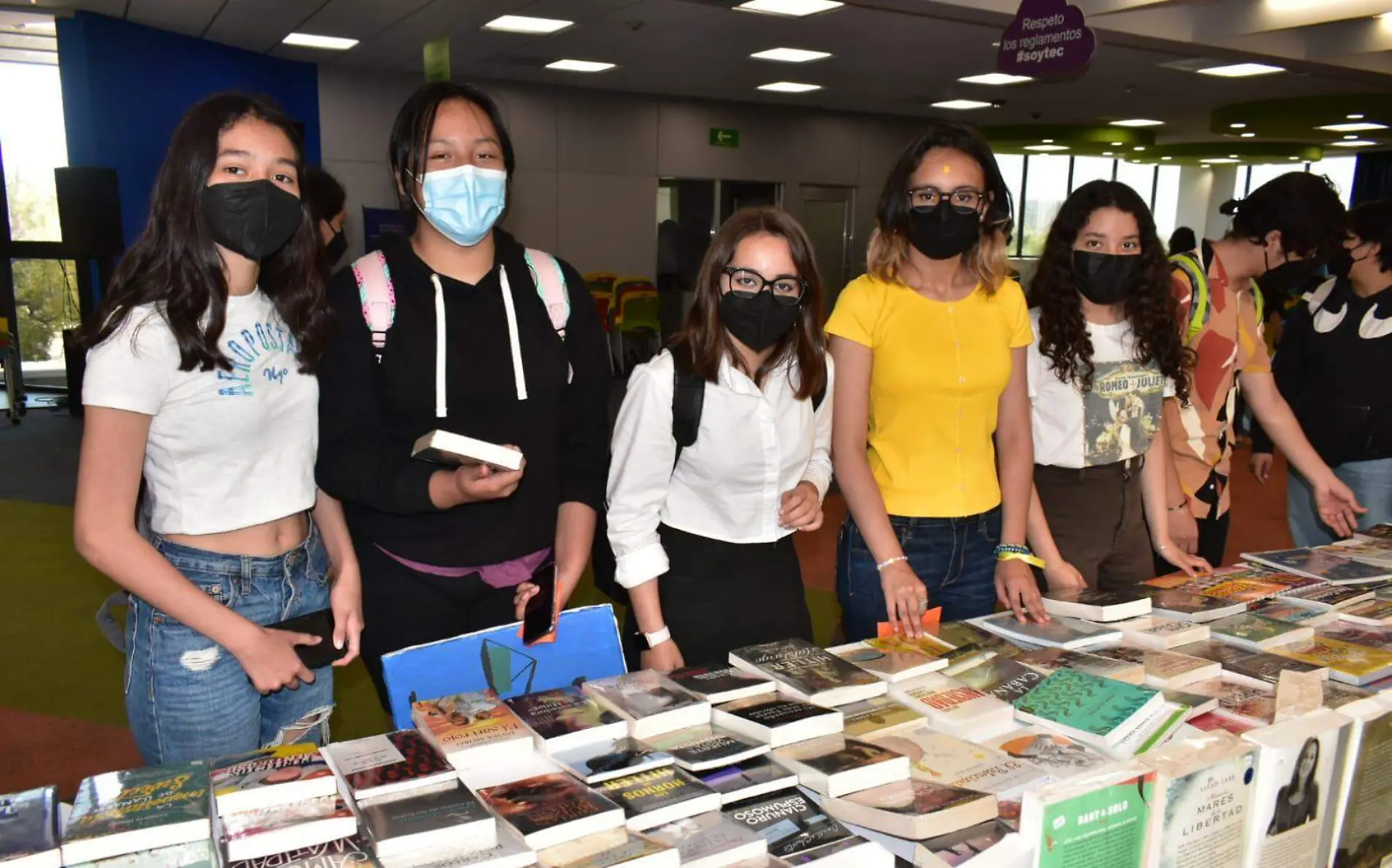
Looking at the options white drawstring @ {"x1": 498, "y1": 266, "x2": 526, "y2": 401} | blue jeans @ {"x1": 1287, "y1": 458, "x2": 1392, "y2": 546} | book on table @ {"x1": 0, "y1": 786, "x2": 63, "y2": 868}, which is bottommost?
blue jeans @ {"x1": 1287, "y1": 458, "x2": 1392, "y2": 546}

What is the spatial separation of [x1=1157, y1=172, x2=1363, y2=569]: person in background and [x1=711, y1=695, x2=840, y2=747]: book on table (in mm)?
1735

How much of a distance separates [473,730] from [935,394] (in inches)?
47.7

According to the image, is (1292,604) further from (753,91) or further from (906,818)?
(753,91)

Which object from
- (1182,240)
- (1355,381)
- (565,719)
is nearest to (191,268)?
(565,719)

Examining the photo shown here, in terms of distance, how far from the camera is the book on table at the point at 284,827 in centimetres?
107

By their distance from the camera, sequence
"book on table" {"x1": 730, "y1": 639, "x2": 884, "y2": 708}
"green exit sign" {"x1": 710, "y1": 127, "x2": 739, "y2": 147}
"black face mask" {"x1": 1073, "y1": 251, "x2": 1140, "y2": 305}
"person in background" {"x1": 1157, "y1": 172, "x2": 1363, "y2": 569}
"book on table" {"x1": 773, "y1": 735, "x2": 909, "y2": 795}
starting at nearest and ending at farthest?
"book on table" {"x1": 773, "y1": 735, "x2": 909, "y2": 795}, "book on table" {"x1": 730, "y1": 639, "x2": 884, "y2": 708}, "black face mask" {"x1": 1073, "y1": 251, "x2": 1140, "y2": 305}, "person in background" {"x1": 1157, "y1": 172, "x2": 1363, "y2": 569}, "green exit sign" {"x1": 710, "y1": 127, "x2": 739, "y2": 147}

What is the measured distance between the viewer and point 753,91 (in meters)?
12.4

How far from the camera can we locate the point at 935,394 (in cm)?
212

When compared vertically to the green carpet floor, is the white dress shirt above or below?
above

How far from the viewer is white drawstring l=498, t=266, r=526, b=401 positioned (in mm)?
1817

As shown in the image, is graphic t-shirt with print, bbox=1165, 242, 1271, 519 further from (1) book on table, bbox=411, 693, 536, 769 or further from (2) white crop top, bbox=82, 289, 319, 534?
(2) white crop top, bbox=82, 289, 319, 534

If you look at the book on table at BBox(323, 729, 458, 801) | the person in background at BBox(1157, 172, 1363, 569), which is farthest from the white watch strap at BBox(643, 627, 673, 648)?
the person in background at BBox(1157, 172, 1363, 569)

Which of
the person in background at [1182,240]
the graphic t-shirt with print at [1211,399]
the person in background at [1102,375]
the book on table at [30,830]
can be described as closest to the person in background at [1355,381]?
the graphic t-shirt with print at [1211,399]

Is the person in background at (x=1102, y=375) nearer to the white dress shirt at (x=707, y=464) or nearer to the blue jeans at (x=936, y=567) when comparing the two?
the blue jeans at (x=936, y=567)
